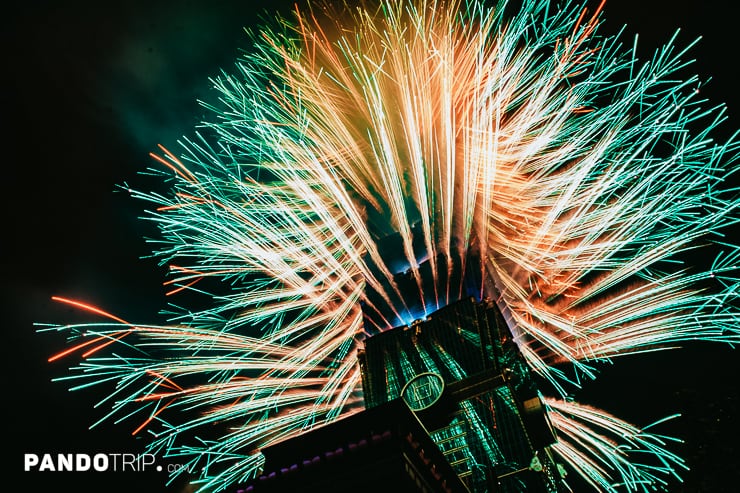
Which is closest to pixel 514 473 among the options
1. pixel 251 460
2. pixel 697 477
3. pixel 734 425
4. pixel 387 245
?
pixel 697 477

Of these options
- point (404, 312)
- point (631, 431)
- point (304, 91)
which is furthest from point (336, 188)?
point (404, 312)

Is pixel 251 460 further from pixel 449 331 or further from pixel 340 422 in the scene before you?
pixel 449 331

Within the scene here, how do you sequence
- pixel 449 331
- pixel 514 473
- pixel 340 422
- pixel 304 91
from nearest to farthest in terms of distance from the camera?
pixel 340 422 → pixel 304 91 → pixel 514 473 → pixel 449 331

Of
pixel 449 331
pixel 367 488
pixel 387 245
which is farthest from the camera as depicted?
pixel 387 245

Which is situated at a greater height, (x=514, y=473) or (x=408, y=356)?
(x=408, y=356)

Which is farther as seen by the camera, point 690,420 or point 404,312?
point 404,312

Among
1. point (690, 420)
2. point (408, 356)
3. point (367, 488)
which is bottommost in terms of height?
point (690, 420)

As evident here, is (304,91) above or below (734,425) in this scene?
above

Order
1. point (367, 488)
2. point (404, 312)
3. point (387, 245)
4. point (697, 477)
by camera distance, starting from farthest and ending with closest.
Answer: point (387, 245) < point (404, 312) < point (697, 477) < point (367, 488)

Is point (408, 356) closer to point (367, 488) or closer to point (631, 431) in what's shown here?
point (631, 431)
